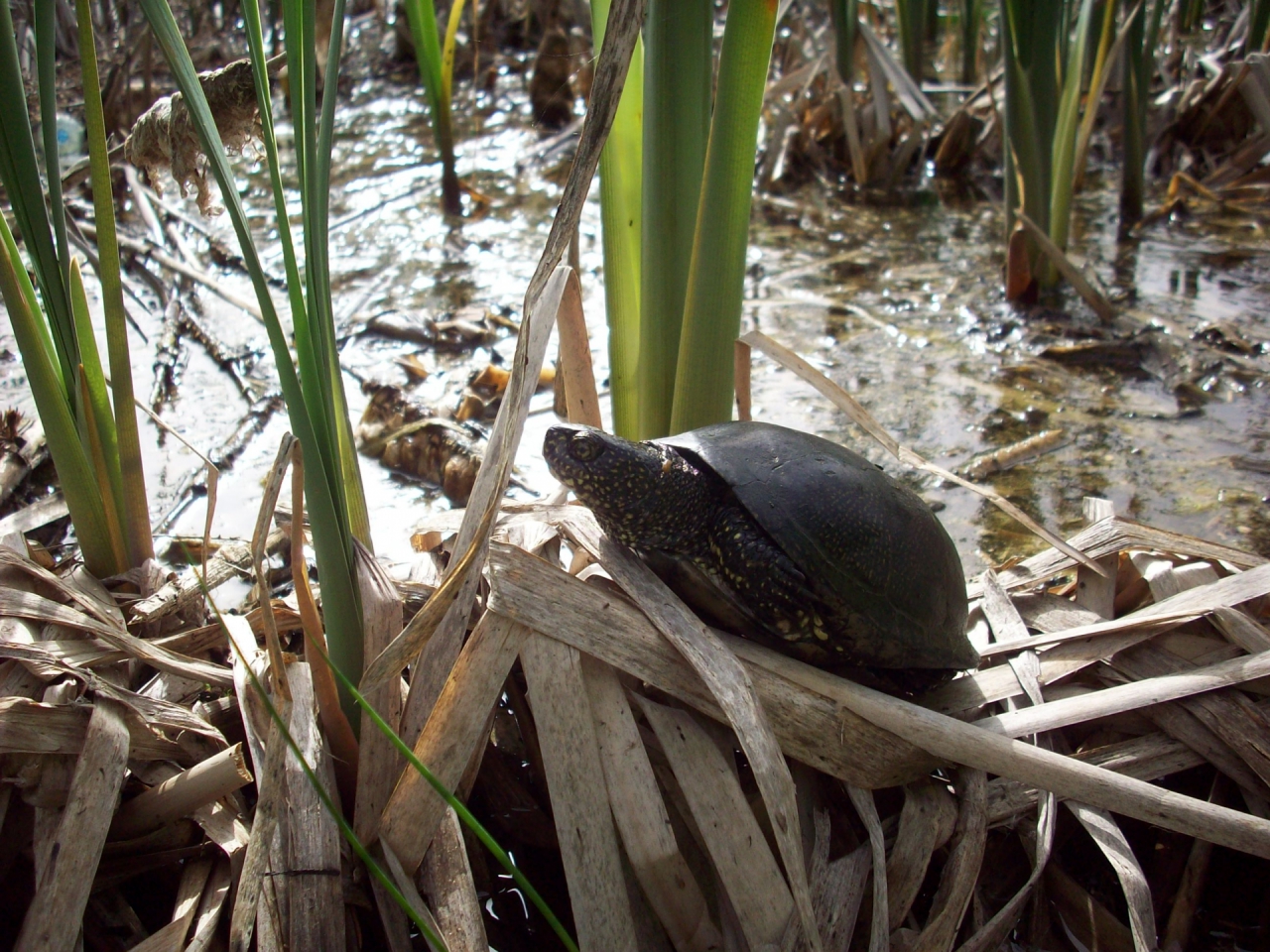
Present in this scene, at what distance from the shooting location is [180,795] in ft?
4.31

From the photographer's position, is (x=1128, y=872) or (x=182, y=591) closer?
(x=1128, y=872)

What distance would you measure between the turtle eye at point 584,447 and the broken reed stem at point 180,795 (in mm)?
747

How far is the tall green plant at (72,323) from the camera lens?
135 cm

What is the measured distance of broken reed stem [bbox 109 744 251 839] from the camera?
131 cm

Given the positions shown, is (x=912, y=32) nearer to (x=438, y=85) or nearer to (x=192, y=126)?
(x=438, y=85)

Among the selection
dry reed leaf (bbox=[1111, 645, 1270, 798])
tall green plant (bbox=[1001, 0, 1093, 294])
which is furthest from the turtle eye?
tall green plant (bbox=[1001, 0, 1093, 294])

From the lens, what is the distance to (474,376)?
10.3 ft

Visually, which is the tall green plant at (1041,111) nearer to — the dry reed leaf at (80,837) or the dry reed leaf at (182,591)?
the dry reed leaf at (182,591)

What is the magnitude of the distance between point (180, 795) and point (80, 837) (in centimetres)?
14

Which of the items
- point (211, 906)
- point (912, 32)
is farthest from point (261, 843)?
point (912, 32)

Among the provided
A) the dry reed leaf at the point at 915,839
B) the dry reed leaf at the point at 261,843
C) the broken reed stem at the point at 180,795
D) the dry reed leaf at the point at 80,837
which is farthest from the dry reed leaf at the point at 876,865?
the dry reed leaf at the point at 80,837

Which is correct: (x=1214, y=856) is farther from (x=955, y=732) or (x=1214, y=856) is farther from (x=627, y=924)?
(x=627, y=924)

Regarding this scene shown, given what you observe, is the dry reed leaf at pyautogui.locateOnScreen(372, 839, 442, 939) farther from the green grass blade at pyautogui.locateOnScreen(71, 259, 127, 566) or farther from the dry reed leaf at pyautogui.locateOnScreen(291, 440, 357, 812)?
the green grass blade at pyautogui.locateOnScreen(71, 259, 127, 566)

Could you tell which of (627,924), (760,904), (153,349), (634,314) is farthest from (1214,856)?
(153,349)
